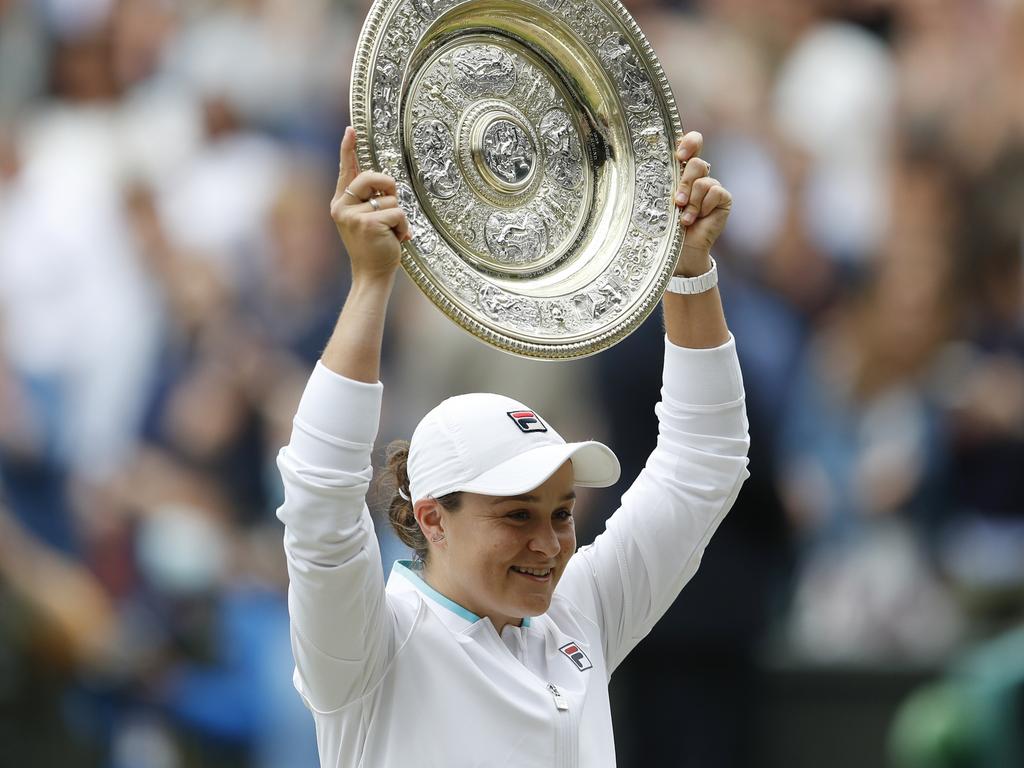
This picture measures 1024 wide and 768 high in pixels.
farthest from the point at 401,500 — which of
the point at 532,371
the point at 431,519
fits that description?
the point at 532,371

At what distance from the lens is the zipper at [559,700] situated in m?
2.41

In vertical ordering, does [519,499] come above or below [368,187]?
below

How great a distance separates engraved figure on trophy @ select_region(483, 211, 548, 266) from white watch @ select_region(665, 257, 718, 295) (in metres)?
0.23

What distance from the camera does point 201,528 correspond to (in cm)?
691

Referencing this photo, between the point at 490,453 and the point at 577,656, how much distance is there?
36 cm

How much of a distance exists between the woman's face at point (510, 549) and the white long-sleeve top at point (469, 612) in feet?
0.17

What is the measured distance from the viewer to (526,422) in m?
2.54

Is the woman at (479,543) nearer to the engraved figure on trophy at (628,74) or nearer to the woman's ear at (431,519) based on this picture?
the woman's ear at (431,519)

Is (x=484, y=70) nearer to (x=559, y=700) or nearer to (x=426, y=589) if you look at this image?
(x=426, y=589)

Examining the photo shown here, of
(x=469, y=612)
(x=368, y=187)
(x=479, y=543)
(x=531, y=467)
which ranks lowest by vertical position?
(x=469, y=612)

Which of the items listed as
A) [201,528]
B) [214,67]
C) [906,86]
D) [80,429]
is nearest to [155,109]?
[214,67]

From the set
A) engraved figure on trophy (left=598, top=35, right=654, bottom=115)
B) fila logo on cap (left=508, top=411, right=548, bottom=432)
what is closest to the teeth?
fila logo on cap (left=508, top=411, right=548, bottom=432)

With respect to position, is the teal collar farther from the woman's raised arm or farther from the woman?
the woman's raised arm

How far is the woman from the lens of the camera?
7.39 feet
